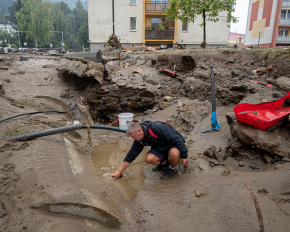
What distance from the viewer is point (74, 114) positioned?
24.5 feet

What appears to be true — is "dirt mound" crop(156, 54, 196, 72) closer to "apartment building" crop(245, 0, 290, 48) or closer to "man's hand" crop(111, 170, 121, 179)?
"man's hand" crop(111, 170, 121, 179)

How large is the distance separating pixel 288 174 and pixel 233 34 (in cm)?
6725

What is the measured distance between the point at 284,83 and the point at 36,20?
51495 mm

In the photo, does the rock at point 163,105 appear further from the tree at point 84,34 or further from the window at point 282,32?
the tree at point 84,34

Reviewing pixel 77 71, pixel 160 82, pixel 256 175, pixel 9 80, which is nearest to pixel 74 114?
pixel 77 71

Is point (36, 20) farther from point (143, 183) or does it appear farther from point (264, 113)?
point (264, 113)

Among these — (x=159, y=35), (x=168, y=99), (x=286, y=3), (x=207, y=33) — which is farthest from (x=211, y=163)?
(x=286, y=3)

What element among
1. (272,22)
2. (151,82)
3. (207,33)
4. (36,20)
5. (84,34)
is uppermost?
(36,20)

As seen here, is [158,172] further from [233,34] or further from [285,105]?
[233,34]

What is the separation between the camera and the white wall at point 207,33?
2200 centimetres

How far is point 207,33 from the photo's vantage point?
875 inches

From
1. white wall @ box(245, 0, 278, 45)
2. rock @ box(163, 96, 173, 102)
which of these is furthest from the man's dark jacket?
white wall @ box(245, 0, 278, 45)

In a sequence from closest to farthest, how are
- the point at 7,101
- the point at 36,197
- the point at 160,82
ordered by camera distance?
the point at 36,197 → the point at 7,101 → the point at 160,82

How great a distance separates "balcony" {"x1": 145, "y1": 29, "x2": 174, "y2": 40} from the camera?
22.4m
